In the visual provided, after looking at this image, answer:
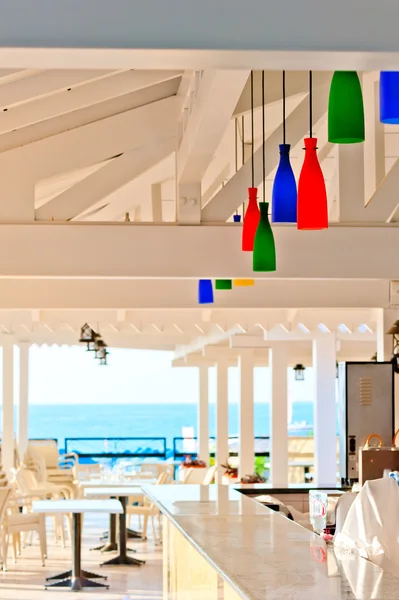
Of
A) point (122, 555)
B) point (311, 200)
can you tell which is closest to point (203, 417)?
point (122, 555)

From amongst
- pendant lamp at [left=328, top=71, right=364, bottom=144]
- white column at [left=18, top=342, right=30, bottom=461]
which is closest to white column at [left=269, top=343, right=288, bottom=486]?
white column at [left=18, top=342, right=30, bottom=461]

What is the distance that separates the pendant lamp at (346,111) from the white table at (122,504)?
24.5 feet

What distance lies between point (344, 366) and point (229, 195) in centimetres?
419

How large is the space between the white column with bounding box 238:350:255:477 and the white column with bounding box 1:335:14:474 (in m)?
3.35

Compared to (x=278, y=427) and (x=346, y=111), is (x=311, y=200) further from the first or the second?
(x=278, y=427)

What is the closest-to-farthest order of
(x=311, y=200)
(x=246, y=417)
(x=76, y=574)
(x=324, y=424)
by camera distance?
1. (x=311, y=200)
2. (x=76, y=574)
3. (x=324, y=424)
4. (x=246, y=417)

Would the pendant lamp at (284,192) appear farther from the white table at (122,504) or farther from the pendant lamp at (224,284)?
the white table at (122,504)

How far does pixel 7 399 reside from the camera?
14.5 m

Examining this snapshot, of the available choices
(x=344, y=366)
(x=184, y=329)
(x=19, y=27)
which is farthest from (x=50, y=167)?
(x=184, y=329)

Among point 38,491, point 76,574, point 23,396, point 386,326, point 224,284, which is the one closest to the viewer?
point 224,284

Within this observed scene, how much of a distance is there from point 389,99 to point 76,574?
24.4 ft

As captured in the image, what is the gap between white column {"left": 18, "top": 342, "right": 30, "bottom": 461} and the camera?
15.6 m

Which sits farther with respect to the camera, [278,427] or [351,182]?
[278,427]

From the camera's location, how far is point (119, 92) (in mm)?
5879
